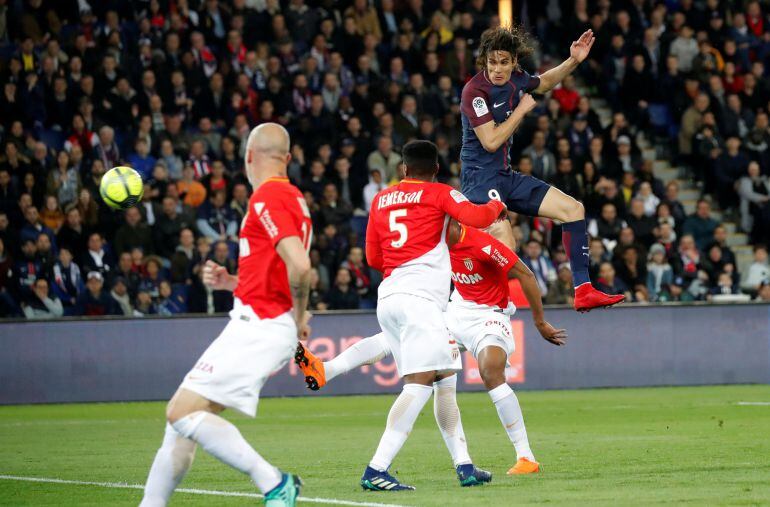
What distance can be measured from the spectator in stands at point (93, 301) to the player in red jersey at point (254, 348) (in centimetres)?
1303

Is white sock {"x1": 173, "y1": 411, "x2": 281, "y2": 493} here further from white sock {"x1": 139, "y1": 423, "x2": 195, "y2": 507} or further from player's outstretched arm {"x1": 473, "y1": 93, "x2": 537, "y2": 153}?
player's outstretched arm {"x1": 473, "y1": 93, "x2": 537, "y2": 153}

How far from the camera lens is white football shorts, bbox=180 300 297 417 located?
7008mm

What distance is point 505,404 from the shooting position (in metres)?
10.0

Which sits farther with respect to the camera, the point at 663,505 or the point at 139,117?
the point at 139,117

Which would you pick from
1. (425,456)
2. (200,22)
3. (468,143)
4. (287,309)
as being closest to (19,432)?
(425,456)

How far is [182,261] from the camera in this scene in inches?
811

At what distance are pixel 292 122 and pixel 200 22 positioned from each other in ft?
8.38

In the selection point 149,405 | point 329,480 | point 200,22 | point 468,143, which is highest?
point 200,22

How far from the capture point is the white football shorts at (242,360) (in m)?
7.01

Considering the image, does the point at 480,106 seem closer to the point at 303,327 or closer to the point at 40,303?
the point at 303,327

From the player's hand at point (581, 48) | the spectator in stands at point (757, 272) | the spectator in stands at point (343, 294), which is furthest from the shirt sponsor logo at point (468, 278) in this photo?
the spectator in stands at point (757, 272)

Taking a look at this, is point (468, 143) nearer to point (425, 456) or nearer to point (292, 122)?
point (425, 456)

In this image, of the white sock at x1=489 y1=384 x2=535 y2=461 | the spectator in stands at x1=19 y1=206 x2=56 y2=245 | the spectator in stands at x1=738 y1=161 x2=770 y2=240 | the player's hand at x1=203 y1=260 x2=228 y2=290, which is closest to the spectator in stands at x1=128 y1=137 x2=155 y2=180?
the spectator in stands at x1=19 y1=206 x2=56 y2=245

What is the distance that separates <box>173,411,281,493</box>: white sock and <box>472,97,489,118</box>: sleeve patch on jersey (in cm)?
444
